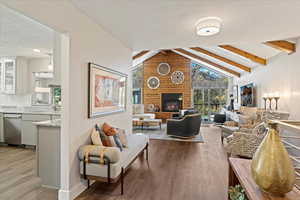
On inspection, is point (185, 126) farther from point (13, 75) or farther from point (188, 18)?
point (13, 75)

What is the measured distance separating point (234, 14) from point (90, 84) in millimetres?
2269

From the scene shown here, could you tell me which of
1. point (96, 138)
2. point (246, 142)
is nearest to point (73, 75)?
point (96, 138)

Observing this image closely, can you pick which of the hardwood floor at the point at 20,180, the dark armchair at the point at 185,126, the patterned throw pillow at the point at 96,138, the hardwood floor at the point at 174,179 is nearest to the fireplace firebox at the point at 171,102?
the dark armchair at the point at 185,126

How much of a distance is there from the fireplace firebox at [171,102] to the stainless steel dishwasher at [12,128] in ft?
23.5

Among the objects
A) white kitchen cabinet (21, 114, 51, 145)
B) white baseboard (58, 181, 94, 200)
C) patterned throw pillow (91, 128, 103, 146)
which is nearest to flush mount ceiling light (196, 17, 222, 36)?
patterned throw pillow (91, 128, 103, 146)

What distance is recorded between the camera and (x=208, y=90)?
33.0 feet

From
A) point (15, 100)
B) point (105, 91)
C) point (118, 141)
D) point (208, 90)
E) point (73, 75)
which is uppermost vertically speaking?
point (208, 90)

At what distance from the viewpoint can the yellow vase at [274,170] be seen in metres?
0.82

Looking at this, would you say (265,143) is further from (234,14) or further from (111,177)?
(234,14)

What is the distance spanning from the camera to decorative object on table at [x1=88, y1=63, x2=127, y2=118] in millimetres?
2541

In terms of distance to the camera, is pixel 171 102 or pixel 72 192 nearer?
pixel 72 192

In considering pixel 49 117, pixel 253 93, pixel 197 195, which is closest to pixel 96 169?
pixel 197 195

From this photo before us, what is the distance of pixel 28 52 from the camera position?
430cm

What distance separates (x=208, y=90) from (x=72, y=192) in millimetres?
9247
